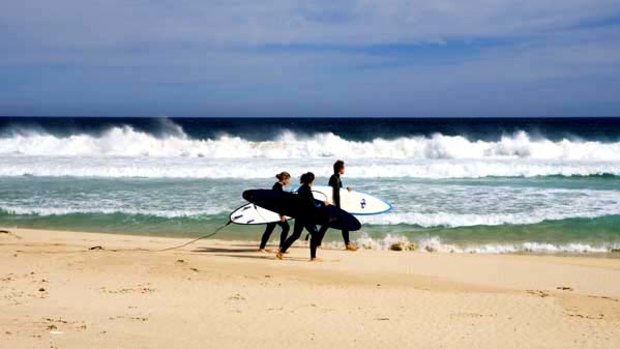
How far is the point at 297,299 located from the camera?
274 inches

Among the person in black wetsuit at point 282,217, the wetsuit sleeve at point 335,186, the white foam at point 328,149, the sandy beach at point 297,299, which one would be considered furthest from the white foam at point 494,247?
the white foam at point 328,149

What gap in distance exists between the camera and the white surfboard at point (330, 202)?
11.4 metres

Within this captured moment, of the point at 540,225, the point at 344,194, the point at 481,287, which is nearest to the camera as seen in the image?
the point at 481,287

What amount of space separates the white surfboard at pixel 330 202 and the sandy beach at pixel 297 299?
3.16 ft

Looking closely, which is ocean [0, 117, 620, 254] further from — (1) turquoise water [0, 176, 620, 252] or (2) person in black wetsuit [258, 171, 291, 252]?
(2) person in black wetsuit [258, 171, 291, 252]

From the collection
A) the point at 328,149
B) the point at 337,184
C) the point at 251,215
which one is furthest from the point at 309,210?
the point at 328,149

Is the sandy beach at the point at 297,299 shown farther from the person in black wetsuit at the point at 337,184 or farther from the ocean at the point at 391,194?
the ocean at the point at 391,194

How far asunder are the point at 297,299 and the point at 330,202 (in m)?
4.81

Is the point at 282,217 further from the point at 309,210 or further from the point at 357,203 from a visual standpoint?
the point at 357,203

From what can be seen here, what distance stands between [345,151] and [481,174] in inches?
440

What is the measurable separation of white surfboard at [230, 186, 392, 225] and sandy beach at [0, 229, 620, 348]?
96 cm

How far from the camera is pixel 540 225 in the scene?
1340 centimetres

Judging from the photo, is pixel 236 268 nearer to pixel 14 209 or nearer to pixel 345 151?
pixel 14 209

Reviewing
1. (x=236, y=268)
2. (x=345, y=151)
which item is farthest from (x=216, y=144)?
(x=236, y=268)
